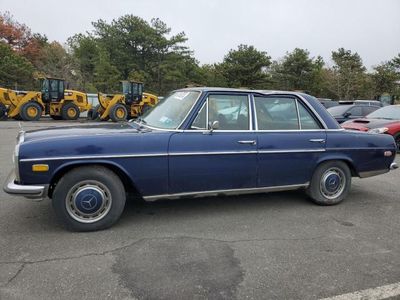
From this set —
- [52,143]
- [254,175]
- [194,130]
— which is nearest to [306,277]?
[254,175]

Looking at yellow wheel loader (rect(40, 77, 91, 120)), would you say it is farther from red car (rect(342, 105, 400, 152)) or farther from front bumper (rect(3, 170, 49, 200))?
front bumper (rect(3, 170, 49, 200))

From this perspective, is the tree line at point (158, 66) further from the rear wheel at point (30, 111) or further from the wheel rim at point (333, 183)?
the wheel rim at point (333, 183)

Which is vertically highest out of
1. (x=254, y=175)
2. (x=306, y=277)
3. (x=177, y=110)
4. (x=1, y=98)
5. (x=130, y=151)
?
(x=1, y=98)

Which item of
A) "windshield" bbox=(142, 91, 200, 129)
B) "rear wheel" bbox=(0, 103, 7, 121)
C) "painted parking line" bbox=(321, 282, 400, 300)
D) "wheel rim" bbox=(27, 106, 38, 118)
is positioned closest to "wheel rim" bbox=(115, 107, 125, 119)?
"wheel rim" bbox=(27, 106, 38, 118)

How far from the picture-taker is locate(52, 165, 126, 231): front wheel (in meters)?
4.04

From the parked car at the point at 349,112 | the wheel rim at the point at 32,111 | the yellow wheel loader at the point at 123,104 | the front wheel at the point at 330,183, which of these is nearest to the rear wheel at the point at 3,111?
the wheel rim at the point at 32,111

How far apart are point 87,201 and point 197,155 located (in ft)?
4.43

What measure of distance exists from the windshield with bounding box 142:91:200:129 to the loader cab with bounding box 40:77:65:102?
1782cm

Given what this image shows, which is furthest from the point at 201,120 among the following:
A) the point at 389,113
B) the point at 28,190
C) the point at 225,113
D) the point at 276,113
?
the point at 389,113

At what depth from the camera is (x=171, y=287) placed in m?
3.05

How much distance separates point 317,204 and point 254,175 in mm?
1238

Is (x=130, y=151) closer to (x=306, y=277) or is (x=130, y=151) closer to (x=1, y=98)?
(x=306, y=277)

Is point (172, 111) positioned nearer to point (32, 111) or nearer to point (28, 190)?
point (28, 190)

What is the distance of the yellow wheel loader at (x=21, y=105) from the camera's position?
65.3 feet
